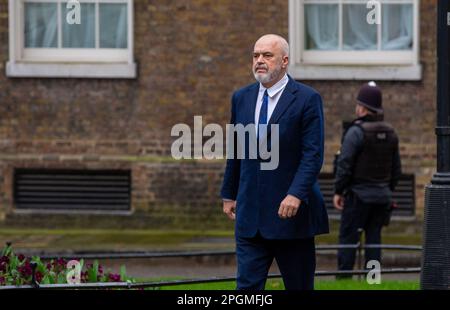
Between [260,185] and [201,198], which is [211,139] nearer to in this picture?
[201,198]

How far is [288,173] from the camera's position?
9.36 meters

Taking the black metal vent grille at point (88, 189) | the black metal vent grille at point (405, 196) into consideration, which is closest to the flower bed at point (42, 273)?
the black metal vent grille at point (88, 189)

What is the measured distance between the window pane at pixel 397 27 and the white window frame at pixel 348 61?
77 millimetres

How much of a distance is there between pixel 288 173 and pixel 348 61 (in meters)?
8.89

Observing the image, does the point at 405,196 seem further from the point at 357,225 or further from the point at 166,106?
the point at 357,225

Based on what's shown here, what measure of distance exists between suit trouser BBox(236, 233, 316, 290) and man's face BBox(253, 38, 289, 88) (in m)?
1.05

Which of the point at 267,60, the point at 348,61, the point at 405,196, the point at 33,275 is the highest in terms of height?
the point at 348,61

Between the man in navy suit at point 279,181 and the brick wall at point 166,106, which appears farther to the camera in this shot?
the brick wall at point 166,106

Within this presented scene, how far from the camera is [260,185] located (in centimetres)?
938

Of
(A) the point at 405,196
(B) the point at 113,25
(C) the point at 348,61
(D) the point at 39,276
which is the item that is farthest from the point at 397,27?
(D) the point at 39,276

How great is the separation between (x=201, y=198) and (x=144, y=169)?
82cm

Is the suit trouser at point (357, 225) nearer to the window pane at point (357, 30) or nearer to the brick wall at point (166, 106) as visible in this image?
the brick wall at point (166, 106)

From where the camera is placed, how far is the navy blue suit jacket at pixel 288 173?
929cm
